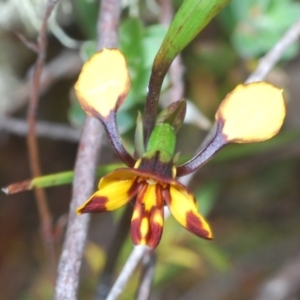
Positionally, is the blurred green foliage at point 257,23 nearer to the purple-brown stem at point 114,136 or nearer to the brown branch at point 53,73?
the brown branch at point 53,73

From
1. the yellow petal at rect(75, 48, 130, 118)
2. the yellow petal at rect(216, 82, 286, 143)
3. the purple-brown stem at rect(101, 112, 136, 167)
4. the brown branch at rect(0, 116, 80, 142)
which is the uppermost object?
the brown branch at rect(0, 116, 80, 142)

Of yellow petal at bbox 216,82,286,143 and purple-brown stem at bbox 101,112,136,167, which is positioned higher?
purple-brown stem at bbox 101,112,136,167

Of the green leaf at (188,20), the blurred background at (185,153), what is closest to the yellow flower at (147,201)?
the green leaf at (188,20)

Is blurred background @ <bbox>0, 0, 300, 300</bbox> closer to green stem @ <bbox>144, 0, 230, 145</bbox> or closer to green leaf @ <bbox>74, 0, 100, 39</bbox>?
green leaf @ <bbox>74, 0, 100, 39</bbox>

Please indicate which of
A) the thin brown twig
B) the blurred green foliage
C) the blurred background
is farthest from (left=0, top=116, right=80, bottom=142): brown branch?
the blurred green foliage

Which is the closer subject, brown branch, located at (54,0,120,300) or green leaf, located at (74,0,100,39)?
brown branch, located at (54,0,120,300)

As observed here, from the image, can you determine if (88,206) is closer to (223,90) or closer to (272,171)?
(223,90)
